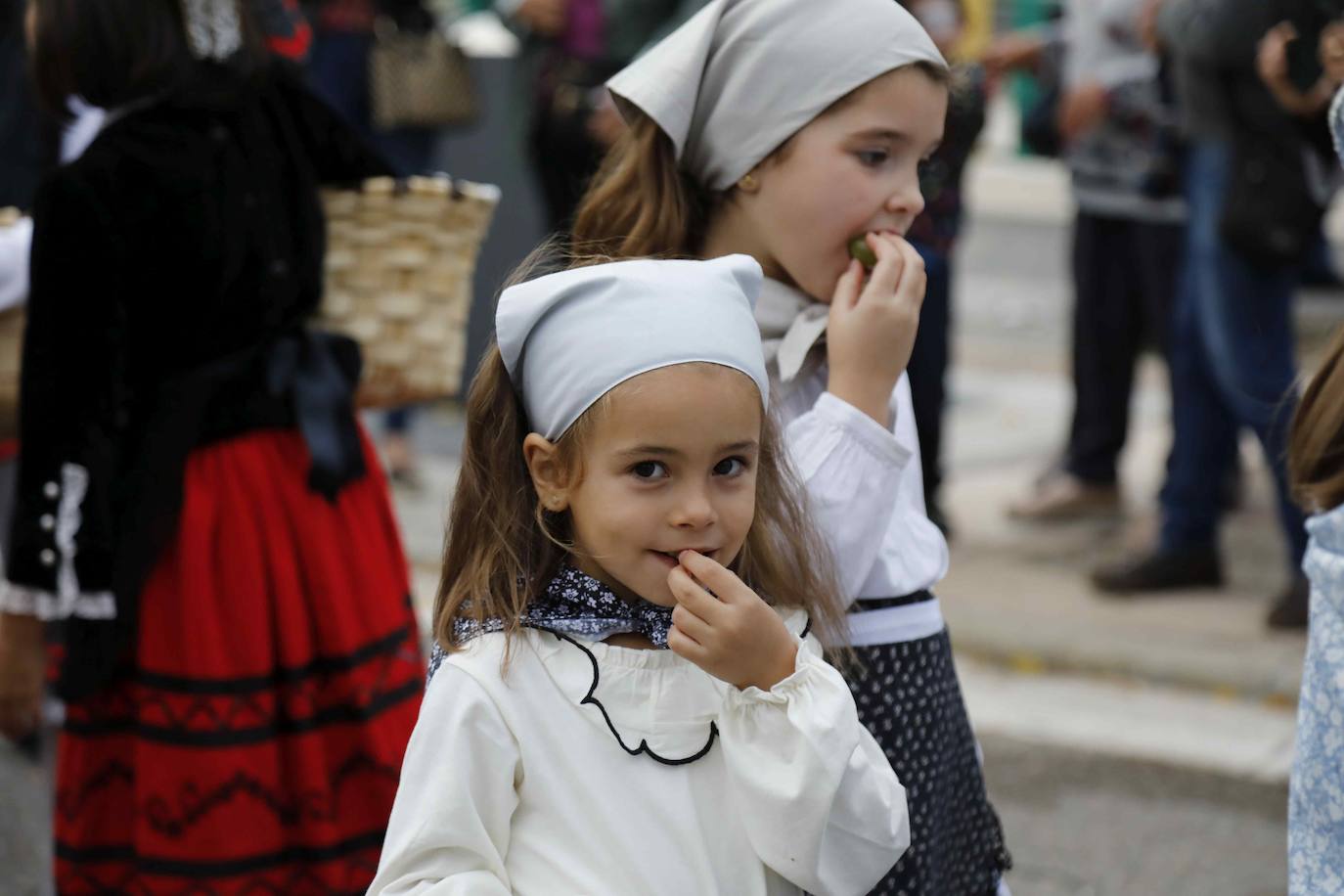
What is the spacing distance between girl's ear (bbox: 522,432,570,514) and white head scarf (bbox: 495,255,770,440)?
2 centimetres

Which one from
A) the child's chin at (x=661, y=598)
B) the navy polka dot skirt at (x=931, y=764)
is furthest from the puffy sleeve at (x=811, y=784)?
the navy polka dot skirt at (x=931, y=764)

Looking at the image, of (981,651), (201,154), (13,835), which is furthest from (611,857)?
(981,651)

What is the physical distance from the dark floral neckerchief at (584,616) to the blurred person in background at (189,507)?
1.12 metres

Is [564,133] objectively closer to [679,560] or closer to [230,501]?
[230,501]

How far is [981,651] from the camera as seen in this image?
543cm

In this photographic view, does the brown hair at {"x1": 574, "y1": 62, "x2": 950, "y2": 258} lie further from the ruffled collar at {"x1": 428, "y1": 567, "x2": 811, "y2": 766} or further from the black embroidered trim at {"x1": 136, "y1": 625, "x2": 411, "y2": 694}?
the black embroidered trim at {"x1": 136, "y1": 625, "x2": 411, "y2": 694}

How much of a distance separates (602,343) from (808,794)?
0.49m

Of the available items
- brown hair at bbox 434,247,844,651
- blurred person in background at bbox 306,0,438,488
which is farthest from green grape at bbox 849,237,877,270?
blurred person in background at bbox 306,0,438,488

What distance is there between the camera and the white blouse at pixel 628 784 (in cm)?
185

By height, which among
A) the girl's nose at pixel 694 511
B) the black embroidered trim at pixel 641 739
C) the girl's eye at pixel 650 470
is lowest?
the black embroidered trim at pixel 641 739

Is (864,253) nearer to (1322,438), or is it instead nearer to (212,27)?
(1322,438)

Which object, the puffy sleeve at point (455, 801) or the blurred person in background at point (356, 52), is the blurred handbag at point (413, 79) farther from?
the puffy sleeve at point (455, 801)

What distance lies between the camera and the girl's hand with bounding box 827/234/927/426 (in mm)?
2232

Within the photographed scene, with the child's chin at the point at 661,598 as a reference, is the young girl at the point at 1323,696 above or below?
below
